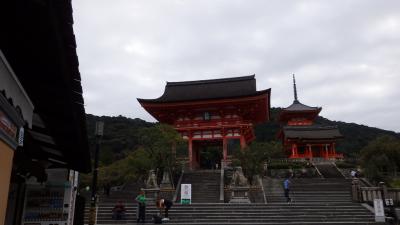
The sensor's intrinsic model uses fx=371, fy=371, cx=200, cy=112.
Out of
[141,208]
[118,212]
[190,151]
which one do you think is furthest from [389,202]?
[190,151]

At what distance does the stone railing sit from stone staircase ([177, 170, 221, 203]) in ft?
23.9

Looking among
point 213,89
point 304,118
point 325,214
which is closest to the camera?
point 325,214

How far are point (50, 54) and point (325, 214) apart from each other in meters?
15.3

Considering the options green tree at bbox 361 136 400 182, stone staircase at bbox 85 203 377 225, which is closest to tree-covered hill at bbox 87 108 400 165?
green tree at bbox 361 136 400 182

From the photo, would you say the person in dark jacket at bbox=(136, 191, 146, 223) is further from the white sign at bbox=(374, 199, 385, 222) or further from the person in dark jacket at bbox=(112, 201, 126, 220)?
the white sign at bbox=(374, 199, 385, 222)

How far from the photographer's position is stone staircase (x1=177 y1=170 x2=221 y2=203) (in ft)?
69.5

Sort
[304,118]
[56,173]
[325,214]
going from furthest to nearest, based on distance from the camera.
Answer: [304,118]
[325,214]
[56,173]

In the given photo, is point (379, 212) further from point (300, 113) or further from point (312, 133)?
point (300, 113)

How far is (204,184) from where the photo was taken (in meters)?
23.4

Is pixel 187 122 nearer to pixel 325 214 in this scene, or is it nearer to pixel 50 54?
pixel 325 214

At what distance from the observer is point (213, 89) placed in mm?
34531

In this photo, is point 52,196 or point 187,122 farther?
point 187,122

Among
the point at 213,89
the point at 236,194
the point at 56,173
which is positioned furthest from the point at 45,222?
the point at 213,89

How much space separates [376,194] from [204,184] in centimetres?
1008
